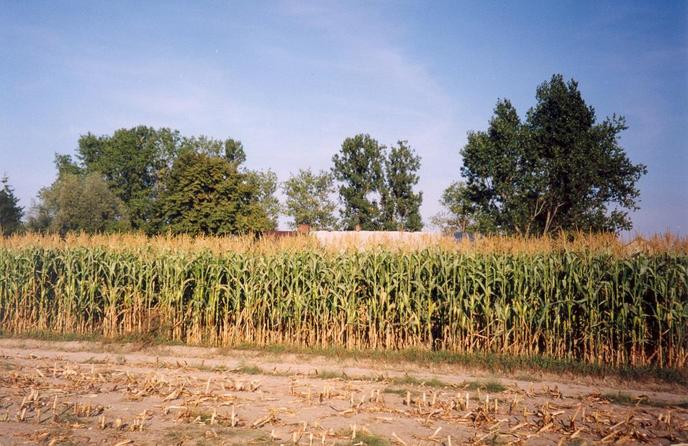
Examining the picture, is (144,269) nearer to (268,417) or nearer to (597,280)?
(268,417)

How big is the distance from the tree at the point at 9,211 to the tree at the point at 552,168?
4367cm

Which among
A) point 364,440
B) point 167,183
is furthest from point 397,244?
point 167,183

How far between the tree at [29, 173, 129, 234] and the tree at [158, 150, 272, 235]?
14.1 meters

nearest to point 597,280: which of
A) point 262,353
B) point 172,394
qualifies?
point 262,353

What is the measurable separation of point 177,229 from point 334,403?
33.3m


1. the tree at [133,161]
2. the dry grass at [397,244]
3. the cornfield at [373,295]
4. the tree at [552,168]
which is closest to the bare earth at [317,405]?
the cornfield at [373,295]

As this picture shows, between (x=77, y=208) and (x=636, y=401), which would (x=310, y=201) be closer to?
(x=77, y=208)

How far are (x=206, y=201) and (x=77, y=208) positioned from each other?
21.2 m

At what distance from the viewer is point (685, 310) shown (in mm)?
11109

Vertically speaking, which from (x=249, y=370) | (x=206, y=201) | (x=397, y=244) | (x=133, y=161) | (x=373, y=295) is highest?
(x=133, y=161)

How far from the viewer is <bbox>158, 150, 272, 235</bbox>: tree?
39.0m

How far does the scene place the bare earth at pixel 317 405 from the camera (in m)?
6.21

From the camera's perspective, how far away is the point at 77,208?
51.6 m

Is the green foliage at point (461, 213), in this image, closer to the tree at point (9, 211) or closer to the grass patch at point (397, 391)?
the grass patch at point (397, 391)
